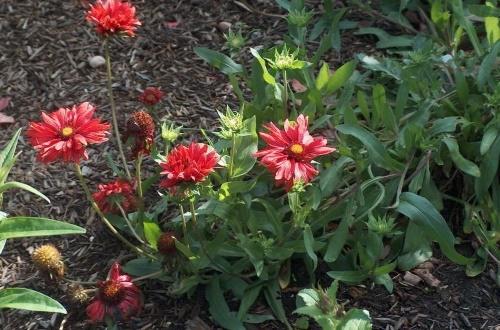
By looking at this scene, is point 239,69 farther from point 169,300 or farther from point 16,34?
point 16,34

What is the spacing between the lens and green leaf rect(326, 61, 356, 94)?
3.16 metres

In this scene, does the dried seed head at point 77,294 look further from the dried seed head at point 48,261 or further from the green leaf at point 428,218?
the green leaf at point 428,218

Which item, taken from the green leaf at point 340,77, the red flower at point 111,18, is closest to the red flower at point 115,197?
the red flower at point 111,18

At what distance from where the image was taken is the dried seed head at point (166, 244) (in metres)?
2.59

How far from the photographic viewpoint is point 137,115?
2586 millimetres

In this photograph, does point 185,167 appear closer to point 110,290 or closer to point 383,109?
point 110,290

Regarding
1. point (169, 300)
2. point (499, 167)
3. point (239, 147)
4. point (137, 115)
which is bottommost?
point (169, 300)

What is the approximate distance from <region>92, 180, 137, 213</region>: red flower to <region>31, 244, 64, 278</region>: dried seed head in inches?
10.7

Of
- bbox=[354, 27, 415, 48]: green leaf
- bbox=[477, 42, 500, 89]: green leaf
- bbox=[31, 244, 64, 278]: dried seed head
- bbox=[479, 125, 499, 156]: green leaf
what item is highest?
bbox=[477, 42, 500, 89]: green leaf

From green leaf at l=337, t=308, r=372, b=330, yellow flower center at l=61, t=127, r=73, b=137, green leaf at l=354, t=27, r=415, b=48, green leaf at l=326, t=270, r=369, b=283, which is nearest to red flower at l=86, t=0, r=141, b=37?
yellow flower center at l=61, t=127, r=73, b=137

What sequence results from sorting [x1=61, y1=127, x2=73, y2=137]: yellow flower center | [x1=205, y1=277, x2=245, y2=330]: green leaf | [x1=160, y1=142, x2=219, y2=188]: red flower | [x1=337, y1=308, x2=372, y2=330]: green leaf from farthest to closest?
[x1=205, y1=277, x2=245, y2=330]: green leaf, [x1=61, y1=127, x2=73, y2=137]: yellow flower center, [x1=160, y1=142, x2=219, y2=188]: red flower, [x1=337, y1=308, x2=372, y2=330]: green leaf

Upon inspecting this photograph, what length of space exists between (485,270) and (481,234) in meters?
0.13

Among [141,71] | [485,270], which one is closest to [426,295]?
[485,270]

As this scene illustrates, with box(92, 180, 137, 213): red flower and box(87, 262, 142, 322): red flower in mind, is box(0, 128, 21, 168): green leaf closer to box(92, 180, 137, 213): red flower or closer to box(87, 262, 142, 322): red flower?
box(92, 180, 137, 213): red flower
